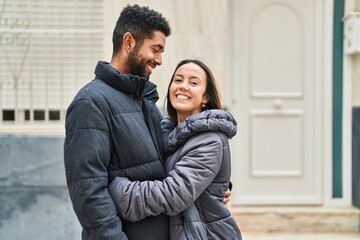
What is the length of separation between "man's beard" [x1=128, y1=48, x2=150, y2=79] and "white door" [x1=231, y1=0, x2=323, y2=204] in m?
3.18

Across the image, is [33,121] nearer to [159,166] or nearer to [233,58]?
[233,58]

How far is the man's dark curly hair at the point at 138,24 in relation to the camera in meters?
2.32

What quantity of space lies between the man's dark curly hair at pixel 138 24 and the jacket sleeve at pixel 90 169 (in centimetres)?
36

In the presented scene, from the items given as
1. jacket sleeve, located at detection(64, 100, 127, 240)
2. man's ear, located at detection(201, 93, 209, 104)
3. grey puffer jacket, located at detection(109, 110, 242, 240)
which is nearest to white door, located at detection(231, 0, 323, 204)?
man's ear, located at detection(201, 93, 209, 104)

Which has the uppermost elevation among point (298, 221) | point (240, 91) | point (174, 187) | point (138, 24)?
point (138, 24)

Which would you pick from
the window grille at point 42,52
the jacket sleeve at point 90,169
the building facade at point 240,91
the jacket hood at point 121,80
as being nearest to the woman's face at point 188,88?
the jacket hood at point 121,80

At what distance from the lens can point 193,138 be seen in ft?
7.80

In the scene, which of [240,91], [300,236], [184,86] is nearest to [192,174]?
[184,86]

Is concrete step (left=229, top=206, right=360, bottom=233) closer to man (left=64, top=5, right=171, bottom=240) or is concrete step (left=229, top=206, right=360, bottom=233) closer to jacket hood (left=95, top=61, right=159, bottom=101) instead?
A: man (left=64, top=5, right=171, bottom=240)

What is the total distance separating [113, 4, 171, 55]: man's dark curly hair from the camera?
2320 millimetres

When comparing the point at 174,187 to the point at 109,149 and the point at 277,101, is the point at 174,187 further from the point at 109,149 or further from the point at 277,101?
the point at 277,101

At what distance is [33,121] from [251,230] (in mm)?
2244

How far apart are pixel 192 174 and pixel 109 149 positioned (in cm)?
35

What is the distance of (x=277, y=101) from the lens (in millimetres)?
5461
